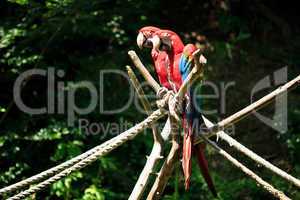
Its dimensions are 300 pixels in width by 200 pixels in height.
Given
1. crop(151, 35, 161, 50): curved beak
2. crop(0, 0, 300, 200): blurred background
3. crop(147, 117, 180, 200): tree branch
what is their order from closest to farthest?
crop(147, 117, 180, 200): tree branch < crop(151, 35, 161, 50): curved beak < crop(0, 0, 300, 200): blurred background

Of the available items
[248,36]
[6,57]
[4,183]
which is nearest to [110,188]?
[4,183]

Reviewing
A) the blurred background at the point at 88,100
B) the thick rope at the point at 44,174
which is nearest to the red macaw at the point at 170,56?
the thick rope at the point at 44,174

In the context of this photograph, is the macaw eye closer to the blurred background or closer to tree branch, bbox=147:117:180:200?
tree branch, bbox=147:117:180:200

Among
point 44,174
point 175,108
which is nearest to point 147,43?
point 175,108

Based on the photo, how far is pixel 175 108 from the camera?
2395mm

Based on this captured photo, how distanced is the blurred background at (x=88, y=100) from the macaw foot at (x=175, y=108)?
124 centimetres

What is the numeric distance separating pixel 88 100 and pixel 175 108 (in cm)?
184

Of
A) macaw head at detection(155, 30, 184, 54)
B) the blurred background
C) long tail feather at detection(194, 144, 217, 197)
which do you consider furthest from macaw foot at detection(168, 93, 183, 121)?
the blurred background

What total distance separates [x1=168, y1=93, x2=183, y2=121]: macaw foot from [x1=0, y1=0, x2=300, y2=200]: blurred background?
1240mm

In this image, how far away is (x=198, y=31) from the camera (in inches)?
220

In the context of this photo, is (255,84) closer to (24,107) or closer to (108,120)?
(108,120)

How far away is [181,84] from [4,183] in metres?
1.69

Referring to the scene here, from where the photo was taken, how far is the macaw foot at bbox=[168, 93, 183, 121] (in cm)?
239

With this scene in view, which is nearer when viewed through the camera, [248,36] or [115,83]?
[115,83]
